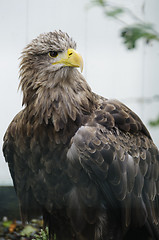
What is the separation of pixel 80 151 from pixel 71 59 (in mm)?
420

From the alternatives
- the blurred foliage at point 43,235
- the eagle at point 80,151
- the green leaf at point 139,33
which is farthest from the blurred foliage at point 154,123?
the blurred foliage at point 43,235

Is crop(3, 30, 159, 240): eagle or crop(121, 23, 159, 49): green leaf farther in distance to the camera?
crop(3, 30, 159, 240): eagle

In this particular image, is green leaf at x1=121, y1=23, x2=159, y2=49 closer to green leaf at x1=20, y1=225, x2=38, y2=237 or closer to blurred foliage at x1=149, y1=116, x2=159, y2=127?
blurred foliage at x1=149, y1=116, x2=159, y2=127

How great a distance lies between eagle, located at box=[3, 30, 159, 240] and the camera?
1544 millimetres

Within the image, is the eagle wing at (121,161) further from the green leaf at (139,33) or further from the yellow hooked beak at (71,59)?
the green leaf at (139,33)

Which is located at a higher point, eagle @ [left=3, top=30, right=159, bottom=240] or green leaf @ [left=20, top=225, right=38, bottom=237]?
eagle @ [left=3, top=30, right=159, bottom=240]

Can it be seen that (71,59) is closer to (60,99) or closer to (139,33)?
(60,99)

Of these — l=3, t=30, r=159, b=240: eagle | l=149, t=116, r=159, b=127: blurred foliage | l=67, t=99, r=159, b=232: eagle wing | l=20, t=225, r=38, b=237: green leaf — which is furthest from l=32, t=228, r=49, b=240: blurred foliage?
l=149, t=116, r=159, b=127: blurred foliage

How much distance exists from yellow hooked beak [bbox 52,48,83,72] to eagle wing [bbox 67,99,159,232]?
0.28 m

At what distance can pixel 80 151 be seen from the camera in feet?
4.95

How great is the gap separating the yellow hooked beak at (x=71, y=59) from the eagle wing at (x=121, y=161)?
0.28 metres

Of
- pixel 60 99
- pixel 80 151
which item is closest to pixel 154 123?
pixel 80 151

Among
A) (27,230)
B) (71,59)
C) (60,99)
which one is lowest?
(27,230)

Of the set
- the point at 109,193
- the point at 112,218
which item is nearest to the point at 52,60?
the point at 109,193
